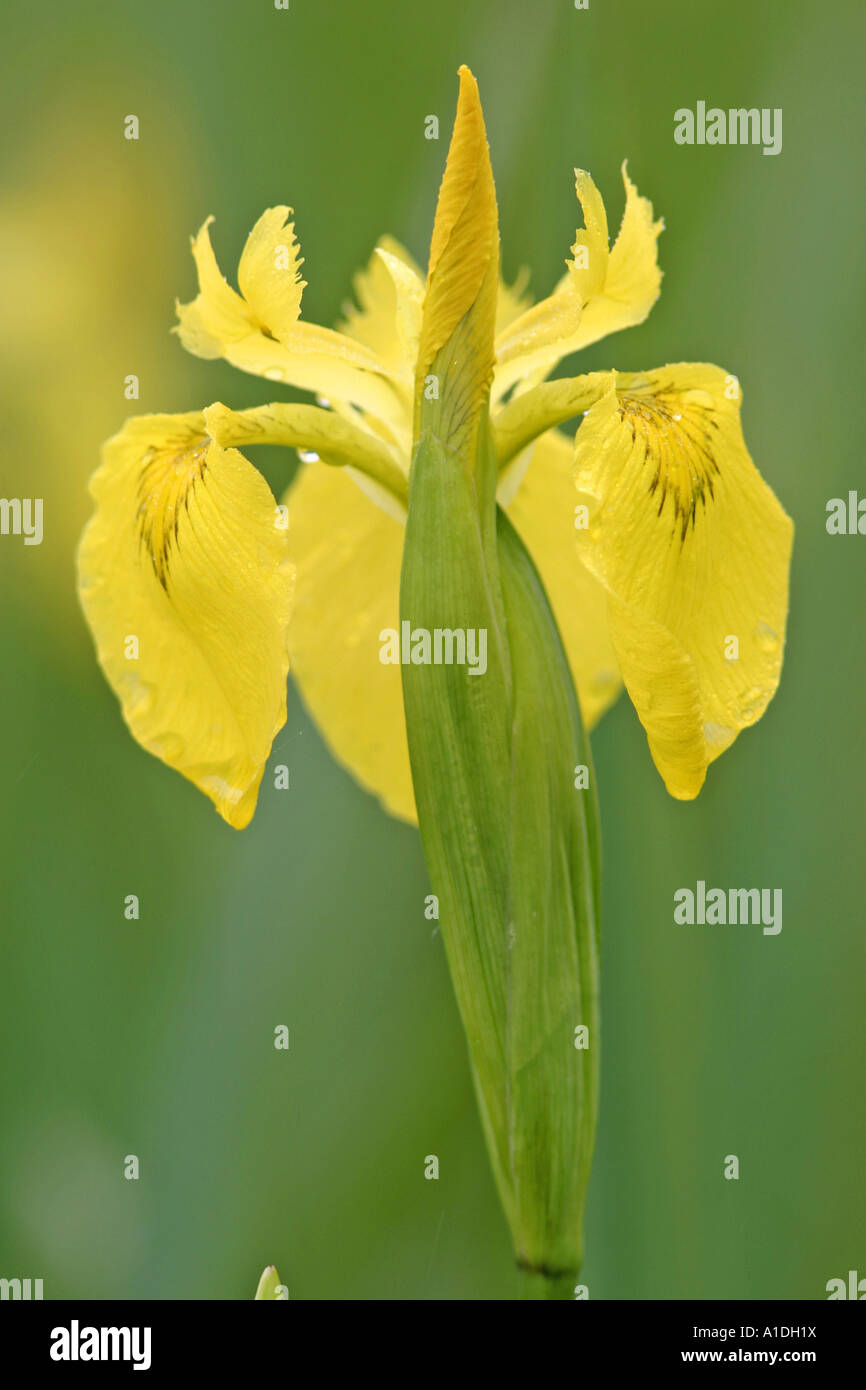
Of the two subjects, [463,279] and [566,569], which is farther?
[566,569]

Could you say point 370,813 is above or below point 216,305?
below

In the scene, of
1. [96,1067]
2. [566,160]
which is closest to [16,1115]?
[96,1067]

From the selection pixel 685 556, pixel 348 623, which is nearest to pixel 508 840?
pixel 685 556

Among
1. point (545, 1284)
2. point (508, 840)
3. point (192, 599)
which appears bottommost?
point (545, 1284)

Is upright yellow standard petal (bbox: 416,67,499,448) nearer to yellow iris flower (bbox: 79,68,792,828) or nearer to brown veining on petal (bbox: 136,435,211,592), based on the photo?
yellow iris flower (bbox: 79,68,792,828)

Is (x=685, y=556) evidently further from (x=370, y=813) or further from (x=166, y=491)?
(x=370, y=813)

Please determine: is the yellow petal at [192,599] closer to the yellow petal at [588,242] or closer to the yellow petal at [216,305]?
the yellow petal at [216,305]

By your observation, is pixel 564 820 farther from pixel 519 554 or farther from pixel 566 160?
pixel 566 160
